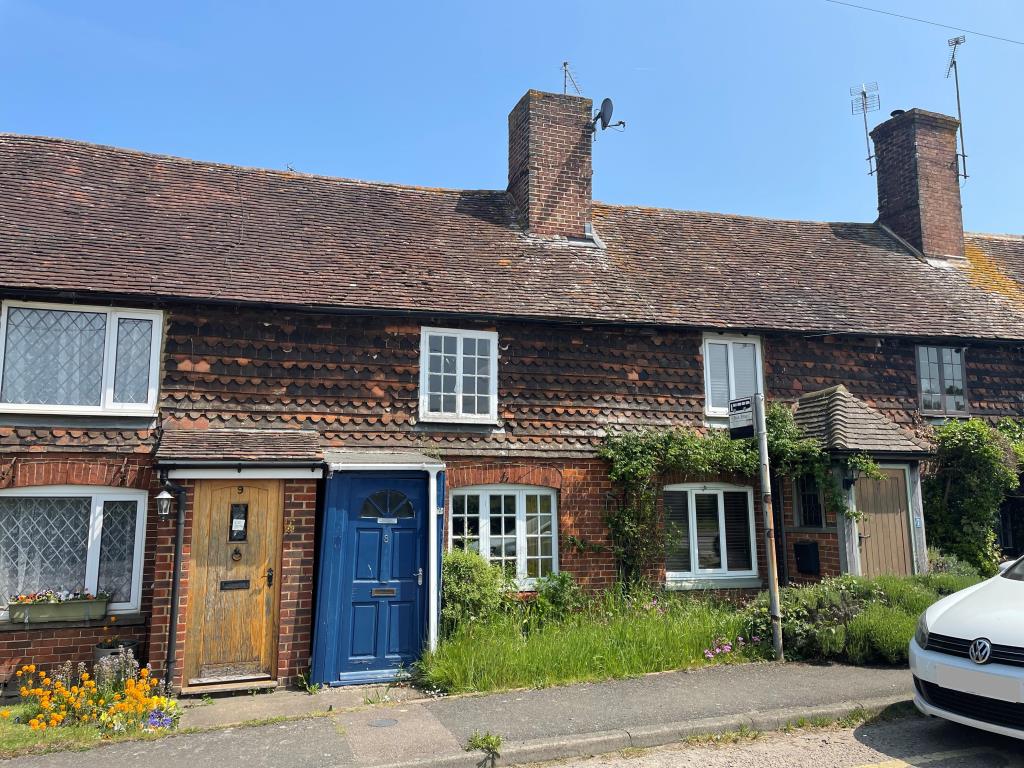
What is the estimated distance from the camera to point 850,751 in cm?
610

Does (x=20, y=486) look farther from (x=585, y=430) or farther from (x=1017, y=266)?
(x=1017, y=266)

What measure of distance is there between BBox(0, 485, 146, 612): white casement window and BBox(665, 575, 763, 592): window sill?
23.2 ft

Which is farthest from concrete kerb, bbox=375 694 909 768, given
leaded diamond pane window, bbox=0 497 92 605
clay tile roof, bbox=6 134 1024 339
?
clay tile roof, bbox=6 134 1024 339

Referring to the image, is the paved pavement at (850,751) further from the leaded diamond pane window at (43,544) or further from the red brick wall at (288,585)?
the leaded diamond pane window at (43,544)

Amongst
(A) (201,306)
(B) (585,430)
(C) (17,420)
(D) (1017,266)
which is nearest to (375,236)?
(A) (201,306)

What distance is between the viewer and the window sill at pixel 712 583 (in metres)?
11.1

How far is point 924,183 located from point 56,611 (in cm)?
1663

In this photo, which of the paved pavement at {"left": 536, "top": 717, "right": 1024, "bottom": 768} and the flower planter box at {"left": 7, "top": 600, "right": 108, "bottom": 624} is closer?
the paved pavement at {"left": 536, "top": 717, "right": 1024, "bottom": 768}

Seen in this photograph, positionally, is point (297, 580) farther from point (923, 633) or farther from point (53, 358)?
point (923, 633)

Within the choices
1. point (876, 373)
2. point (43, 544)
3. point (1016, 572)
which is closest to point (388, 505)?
point (43, 544)

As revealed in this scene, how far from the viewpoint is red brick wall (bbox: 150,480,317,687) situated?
27.1 ft

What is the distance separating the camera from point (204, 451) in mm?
8586

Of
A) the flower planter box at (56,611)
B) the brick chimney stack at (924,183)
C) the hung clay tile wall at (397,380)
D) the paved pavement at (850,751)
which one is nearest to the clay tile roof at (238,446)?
the hung clay tile wall at (397,380)

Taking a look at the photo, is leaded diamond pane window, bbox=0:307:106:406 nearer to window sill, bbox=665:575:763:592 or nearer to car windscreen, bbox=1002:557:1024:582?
window sill, bbox=665:575:763:592
